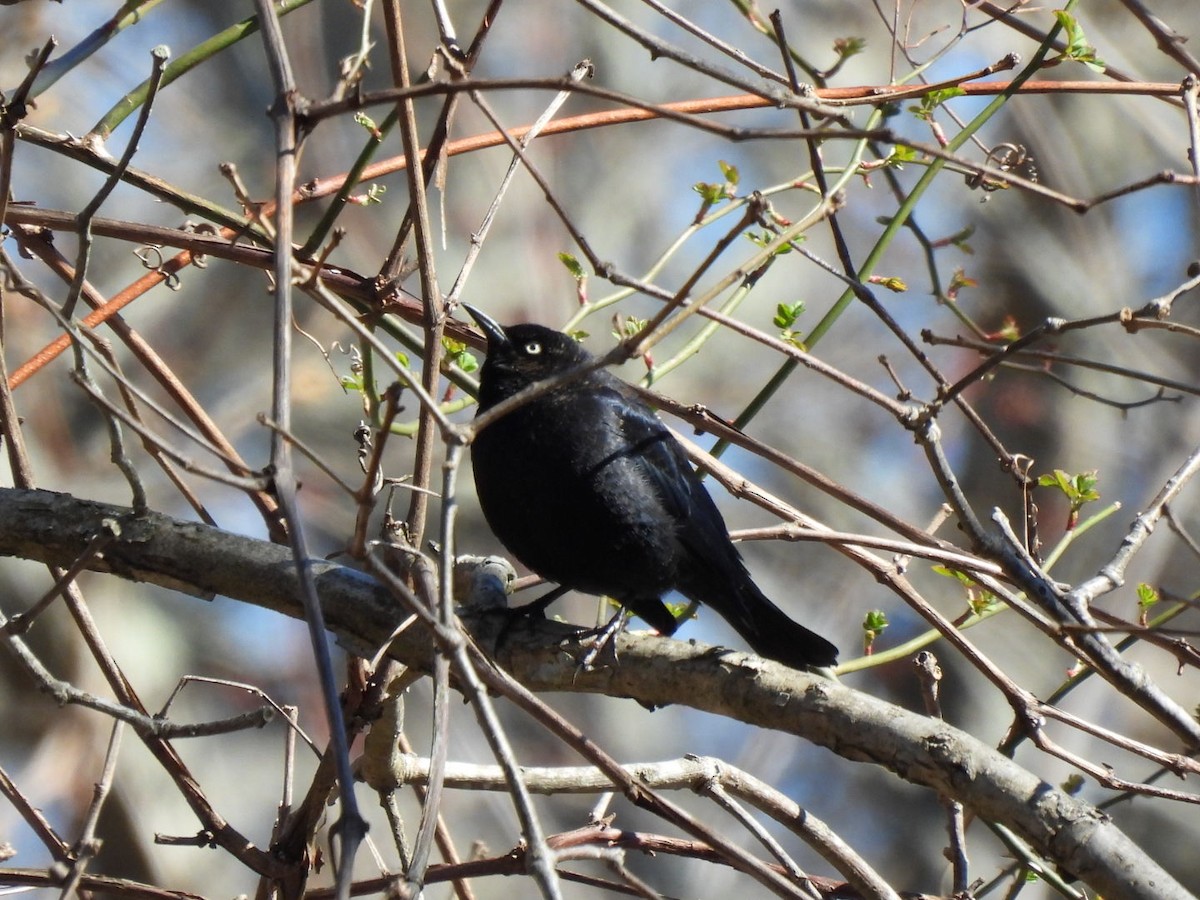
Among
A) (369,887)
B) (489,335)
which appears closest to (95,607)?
(489,335)

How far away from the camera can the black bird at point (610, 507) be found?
125 inches

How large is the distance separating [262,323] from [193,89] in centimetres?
158

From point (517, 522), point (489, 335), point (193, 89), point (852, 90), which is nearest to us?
point (852, 90)

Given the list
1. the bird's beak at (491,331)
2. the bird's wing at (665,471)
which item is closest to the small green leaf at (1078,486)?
the bird's wing at (665,471)

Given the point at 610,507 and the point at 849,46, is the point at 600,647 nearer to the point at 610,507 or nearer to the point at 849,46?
the point at 610,507

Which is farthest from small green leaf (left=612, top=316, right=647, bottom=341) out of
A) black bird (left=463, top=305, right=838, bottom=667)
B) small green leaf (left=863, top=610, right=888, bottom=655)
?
small green leaf (left=863, top=610, right=888, bottom=655)

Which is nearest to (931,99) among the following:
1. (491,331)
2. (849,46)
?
(849,46)

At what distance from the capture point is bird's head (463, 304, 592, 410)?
3.53 meters

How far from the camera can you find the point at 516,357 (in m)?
3.59

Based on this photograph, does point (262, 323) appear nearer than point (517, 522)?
No

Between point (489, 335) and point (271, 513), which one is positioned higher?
point (489, 335)

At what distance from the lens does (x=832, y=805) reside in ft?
26.0

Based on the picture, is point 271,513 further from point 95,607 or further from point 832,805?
point 832,805

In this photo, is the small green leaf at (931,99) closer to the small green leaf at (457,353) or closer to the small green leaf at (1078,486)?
the small green leaf at (1078,486)
